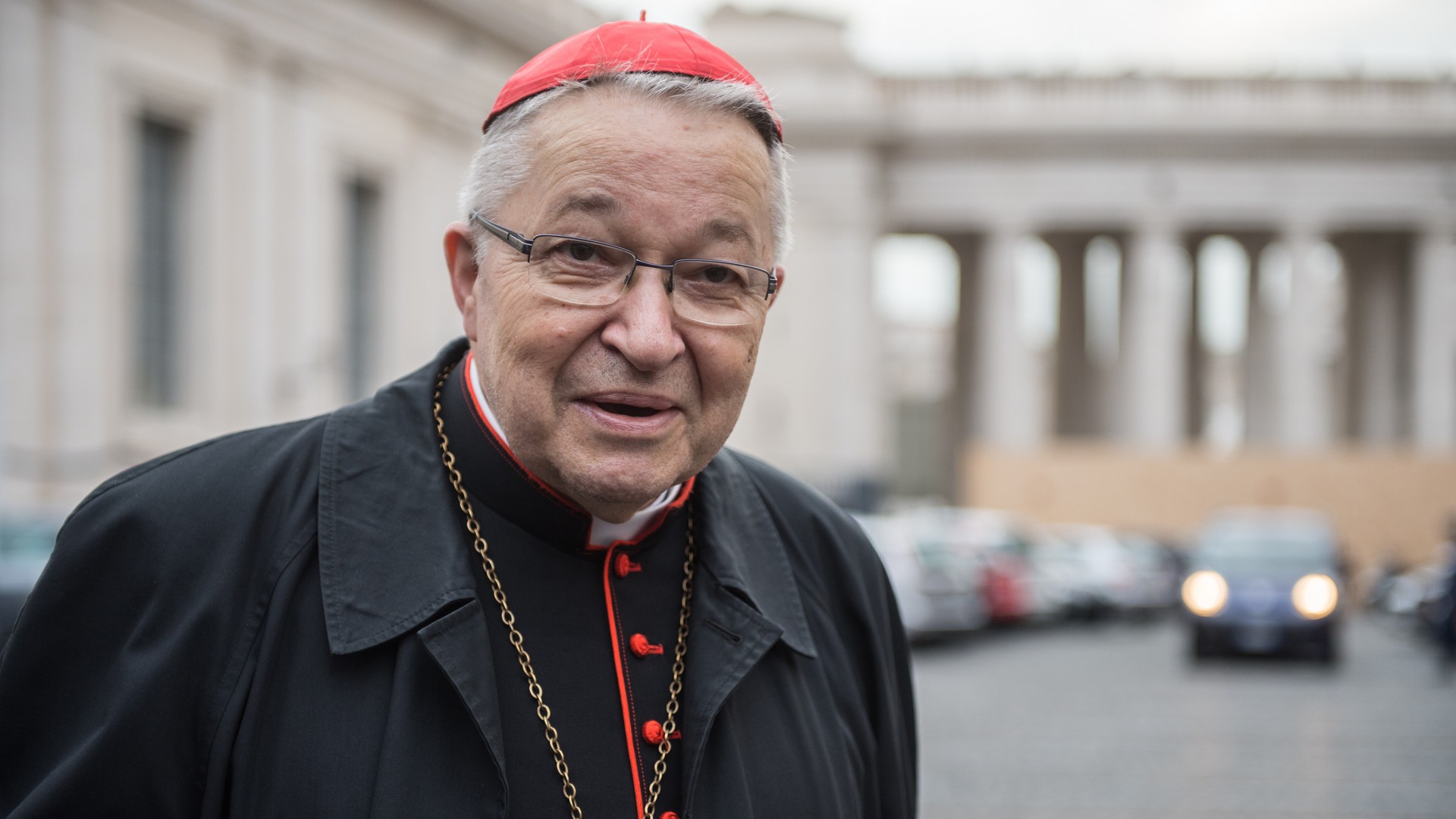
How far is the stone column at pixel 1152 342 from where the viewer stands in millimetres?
44219

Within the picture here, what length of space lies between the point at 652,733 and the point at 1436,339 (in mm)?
47895

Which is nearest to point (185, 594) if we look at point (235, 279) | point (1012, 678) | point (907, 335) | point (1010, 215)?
point (1012, 678)

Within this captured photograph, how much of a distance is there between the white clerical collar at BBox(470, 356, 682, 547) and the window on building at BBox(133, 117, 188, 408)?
17305mm

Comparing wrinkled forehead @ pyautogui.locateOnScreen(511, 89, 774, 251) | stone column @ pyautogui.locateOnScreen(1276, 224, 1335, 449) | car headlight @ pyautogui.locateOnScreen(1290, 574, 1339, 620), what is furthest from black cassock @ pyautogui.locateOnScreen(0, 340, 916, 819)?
stone column @ pyautogui.locateOnScreen(1276, 224, 1335, 449)

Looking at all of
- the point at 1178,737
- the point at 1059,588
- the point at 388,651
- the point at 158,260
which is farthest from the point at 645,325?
the point at 1059,588

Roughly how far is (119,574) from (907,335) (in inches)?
4179

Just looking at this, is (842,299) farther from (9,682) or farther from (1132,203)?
(9,682)

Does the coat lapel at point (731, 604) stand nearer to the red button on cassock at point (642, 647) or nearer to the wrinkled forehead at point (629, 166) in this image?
the red button on cassock at point (642, 647)

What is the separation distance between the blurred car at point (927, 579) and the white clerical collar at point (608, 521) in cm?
1471

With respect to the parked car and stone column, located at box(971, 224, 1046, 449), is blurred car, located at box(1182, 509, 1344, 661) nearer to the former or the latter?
the parked car

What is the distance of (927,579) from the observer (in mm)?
18156

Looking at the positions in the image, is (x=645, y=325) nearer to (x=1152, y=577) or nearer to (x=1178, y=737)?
(x=1178, y=737)

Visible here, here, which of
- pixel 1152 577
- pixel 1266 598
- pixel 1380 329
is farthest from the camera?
pixel 1380 329

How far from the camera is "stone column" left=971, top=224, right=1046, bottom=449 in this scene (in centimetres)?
4428
